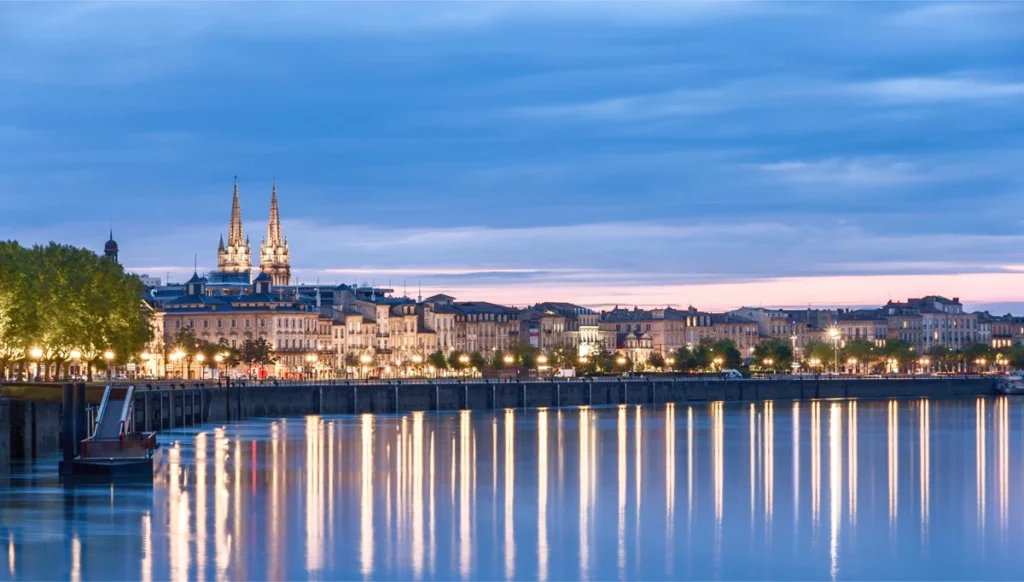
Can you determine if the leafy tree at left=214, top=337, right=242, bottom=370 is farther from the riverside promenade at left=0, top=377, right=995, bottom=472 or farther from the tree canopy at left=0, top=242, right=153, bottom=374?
the tree canopy at left=0, top=242, right=153, bottom=374

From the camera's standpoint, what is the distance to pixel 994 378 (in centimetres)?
18062

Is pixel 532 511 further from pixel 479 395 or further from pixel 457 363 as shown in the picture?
pixel 457 363

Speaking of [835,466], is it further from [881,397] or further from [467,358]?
[467,358]

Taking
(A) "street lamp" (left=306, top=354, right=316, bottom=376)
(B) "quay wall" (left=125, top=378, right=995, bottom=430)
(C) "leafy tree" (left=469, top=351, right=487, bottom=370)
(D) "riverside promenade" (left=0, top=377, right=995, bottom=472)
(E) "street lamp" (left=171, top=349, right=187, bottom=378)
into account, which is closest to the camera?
(D) "riverside promenade" (left=0, top=377, right=995, bottom=472)

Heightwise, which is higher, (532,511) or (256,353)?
(256,353)

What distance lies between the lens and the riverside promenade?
6775 centimetres

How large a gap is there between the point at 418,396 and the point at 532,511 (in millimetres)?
74123

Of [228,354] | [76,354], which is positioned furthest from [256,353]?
[76,354]

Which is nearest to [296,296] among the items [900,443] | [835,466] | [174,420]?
[174,420]

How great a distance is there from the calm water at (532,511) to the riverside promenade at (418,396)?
4.86 m

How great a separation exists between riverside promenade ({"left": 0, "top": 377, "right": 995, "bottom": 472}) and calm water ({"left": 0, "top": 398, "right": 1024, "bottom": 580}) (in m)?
4.86

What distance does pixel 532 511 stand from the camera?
2092 inches

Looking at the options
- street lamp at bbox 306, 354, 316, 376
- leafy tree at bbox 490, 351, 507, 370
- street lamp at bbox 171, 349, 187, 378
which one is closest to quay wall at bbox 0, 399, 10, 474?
street lamp at bbox 171, 349, 187, 378

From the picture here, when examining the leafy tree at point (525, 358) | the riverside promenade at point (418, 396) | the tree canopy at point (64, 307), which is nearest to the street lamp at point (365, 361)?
the leafy tree at point (525, 358)
